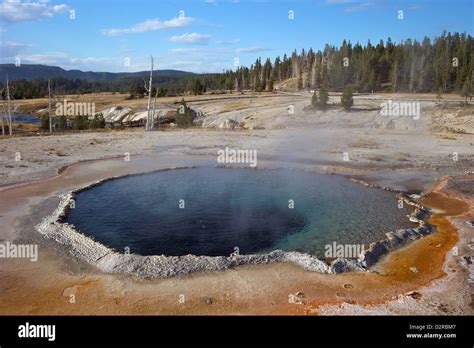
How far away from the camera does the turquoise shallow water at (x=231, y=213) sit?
→ 35.5 feet

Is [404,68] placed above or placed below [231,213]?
above

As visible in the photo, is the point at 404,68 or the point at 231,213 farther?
the point at 404,68

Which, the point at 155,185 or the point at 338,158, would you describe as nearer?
the point at 155,185

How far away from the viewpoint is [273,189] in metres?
16.2

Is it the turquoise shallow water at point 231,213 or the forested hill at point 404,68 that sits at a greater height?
the forested hill at point 404,68

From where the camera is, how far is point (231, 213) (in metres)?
13.0

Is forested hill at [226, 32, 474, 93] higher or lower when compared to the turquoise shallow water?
higher

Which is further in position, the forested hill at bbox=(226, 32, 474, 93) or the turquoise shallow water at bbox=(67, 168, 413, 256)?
the forested hill at bbox=(226, 32, 474, 93)

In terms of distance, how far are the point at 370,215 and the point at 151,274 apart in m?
7.55

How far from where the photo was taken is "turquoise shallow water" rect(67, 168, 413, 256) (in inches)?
426

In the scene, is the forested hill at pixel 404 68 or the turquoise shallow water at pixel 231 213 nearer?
the turquoise shallow water at pixel 231 213
